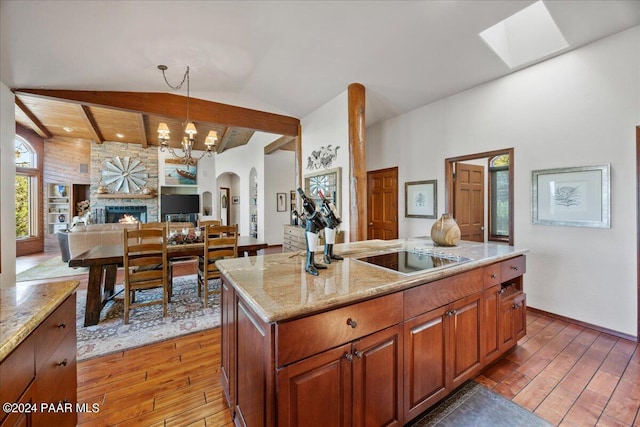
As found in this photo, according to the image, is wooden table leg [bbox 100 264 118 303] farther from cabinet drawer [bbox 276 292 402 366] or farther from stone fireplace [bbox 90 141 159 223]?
stone fireplace [bbox 90 141 159 223]

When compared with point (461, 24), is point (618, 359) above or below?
below

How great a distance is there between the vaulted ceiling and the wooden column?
0.25 metres

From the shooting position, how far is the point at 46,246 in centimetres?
730

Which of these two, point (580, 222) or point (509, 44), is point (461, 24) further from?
point (580, 222)

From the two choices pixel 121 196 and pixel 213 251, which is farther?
pixel 121 196

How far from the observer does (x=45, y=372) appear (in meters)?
1.02

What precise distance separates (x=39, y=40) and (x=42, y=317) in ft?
10.6

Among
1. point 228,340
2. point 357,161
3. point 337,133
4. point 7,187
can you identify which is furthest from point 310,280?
point 7,187

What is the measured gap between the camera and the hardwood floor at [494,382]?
5.32 feet

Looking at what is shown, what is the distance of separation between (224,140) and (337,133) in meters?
5.27

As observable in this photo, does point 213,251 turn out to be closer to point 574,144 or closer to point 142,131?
point 574,144

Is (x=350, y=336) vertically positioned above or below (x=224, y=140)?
below

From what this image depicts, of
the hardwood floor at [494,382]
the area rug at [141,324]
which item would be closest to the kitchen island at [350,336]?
the hardwood floor at [494,382]

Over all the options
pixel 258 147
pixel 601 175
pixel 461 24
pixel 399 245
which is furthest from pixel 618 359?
pixel 258 147
